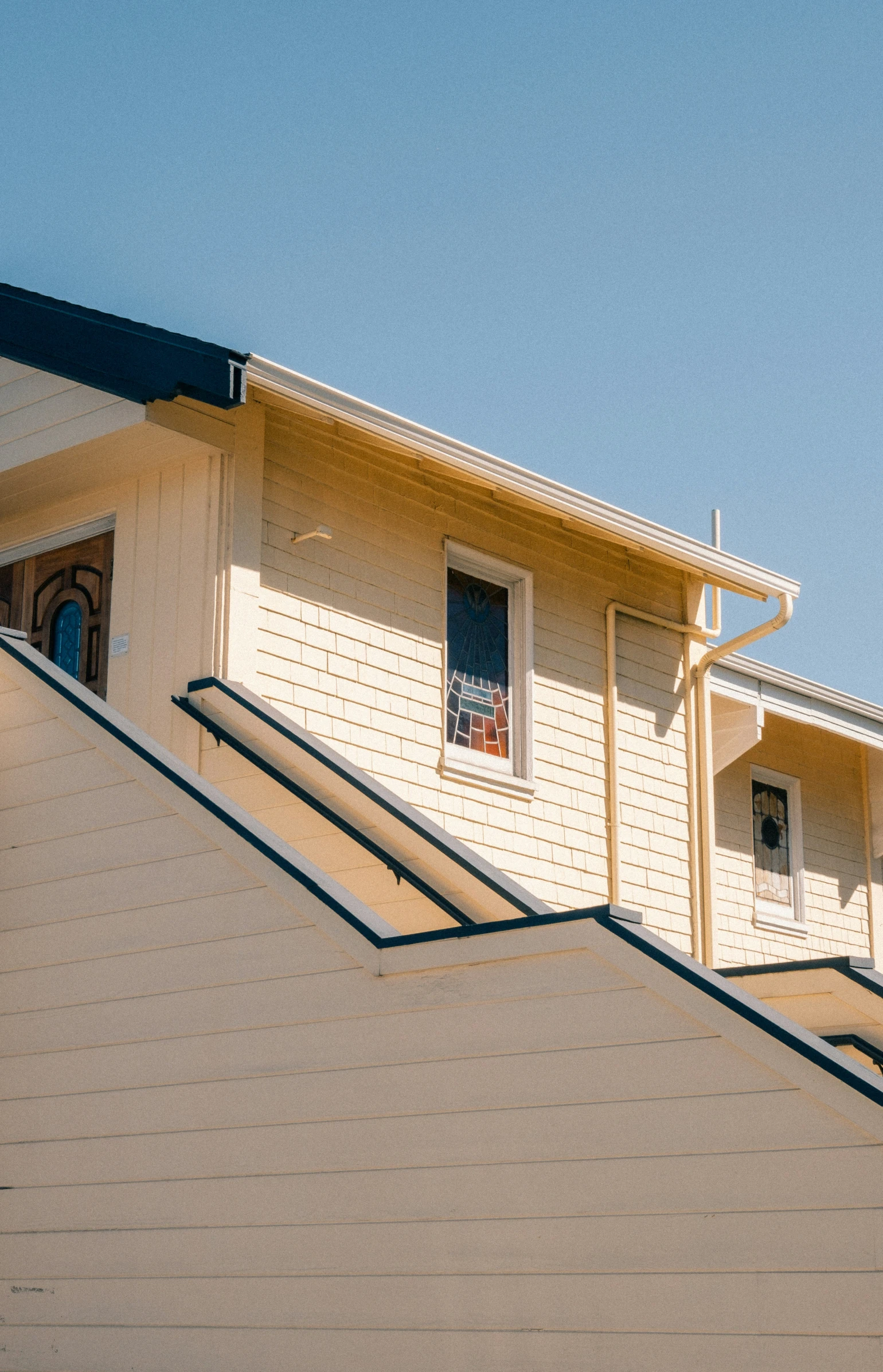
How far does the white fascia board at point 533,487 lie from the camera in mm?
7488

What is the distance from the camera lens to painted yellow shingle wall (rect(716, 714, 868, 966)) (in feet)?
42.4

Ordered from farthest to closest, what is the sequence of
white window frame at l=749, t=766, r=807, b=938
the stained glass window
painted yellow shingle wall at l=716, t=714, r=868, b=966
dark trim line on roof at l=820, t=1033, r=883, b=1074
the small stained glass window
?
the small stained glass window, white window frame at l=749, t=766, r=807, b=938, painted yellow shingle wall at l=716, t=714, r=868, b=966, the stained glass window, dark trim line on roof at l=820, t=1033, r=883, b=1074

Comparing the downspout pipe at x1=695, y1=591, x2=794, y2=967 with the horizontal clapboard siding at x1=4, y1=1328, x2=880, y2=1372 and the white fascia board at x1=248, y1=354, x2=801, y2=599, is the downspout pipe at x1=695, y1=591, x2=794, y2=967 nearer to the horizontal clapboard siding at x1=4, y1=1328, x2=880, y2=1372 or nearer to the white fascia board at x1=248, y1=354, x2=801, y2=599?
the white fascia board at x1=248, y1=354, x2=801, y2=599

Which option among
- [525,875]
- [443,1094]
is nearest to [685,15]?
[525,875]

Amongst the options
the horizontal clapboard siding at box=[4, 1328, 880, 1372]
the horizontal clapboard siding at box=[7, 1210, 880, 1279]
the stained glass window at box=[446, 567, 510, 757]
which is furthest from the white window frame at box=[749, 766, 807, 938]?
the horizontal clapboard siding at box=[4, 1328, 880, 1372]

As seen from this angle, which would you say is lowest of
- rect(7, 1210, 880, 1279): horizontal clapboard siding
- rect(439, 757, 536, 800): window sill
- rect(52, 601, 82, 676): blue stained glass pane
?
rect(7, 1210, 880, 1279): horizontal clapboard siding

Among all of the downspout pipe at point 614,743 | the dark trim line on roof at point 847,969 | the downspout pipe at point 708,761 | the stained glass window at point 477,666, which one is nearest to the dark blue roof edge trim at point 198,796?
the dark trim line on roof at point 847,969

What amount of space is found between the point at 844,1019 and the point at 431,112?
11.5 meters

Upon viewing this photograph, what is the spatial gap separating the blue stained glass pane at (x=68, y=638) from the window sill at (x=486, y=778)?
2.14 m

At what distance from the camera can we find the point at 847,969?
6.63m

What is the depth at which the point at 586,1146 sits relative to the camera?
4.31 m

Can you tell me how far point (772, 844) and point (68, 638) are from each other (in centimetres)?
731

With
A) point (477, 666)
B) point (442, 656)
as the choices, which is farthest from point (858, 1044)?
point (477, 666)

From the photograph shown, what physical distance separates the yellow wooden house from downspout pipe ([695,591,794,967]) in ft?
0.10
